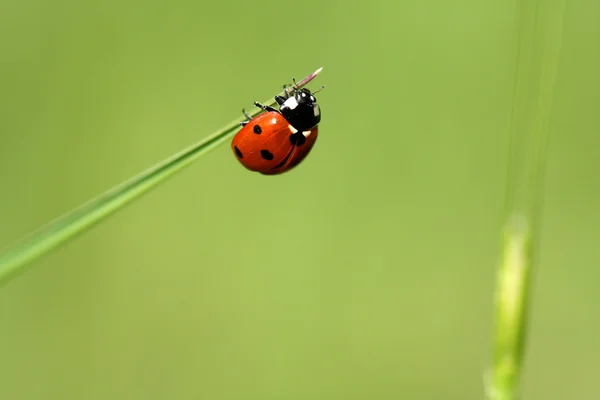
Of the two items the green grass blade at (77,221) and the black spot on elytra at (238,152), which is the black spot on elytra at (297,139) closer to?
the black spot on elytra at (238,152)

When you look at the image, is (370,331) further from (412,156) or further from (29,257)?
(29,257)

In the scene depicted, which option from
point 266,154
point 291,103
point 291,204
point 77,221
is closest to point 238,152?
point 266,154

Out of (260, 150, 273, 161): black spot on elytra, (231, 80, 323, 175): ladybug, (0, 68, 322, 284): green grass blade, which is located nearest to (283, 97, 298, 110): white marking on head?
(231, 80, 323, 175): ladybug

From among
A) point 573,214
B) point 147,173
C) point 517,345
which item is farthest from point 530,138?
point 573,214

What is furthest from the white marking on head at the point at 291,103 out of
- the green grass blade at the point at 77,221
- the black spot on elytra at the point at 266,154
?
the green grass blade at the point at 77,221

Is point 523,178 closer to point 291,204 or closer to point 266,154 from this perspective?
point 266,154

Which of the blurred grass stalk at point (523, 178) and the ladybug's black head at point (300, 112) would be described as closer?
the blurred grass stalk at point (523, 178)

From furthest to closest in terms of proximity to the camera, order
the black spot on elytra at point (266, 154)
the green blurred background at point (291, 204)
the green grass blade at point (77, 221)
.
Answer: the green blurred background at point (291, 204) < the black spot on elytra at point (266, 154) < the green grass blade at point (77, 221)
